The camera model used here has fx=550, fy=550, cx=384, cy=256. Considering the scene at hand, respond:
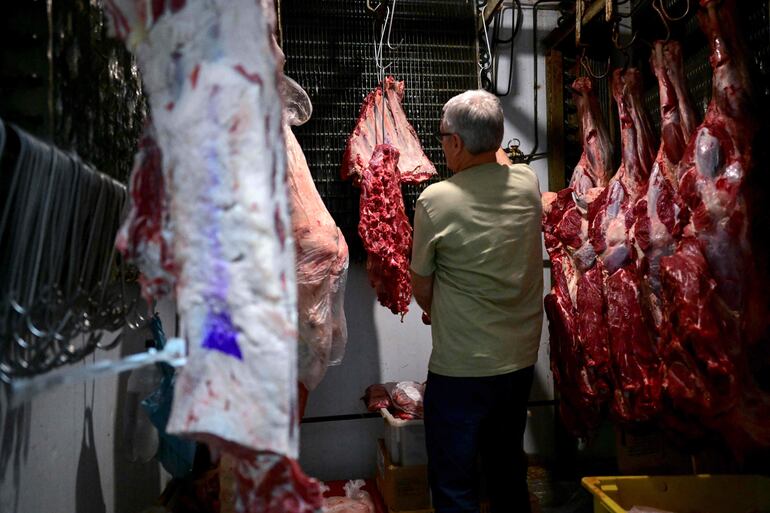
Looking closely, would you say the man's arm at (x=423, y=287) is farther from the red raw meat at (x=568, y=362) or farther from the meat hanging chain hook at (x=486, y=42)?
the meat hanging chain hook at (x=486, y=42)

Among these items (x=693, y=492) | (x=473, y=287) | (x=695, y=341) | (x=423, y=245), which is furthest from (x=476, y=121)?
(x=693, y=492)

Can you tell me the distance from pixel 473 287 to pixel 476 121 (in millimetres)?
696

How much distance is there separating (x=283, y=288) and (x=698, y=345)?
1863 millimetres

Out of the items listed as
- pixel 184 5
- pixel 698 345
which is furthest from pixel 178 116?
pixel 698 345

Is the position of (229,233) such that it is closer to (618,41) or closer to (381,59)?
(381,59)

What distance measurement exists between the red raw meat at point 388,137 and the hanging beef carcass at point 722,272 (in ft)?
4.68

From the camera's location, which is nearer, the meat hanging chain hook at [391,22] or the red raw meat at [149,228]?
the red raw meat at [149,228]

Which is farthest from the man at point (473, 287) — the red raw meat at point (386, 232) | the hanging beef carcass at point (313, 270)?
the red raw meat at point (386, 232)

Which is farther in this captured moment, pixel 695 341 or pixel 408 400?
pixel 408 400

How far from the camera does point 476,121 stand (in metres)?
2.31

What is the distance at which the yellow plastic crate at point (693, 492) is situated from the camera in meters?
2.34

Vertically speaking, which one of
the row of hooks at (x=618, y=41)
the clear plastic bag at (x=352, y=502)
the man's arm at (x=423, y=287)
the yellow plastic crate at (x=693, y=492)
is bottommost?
the clear plastic bag at (x=352, y=502)

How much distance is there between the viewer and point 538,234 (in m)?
2.42

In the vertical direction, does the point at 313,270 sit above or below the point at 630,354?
above
